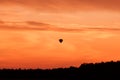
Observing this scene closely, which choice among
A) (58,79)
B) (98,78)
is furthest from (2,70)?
(98,78)

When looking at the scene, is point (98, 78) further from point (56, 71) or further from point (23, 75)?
point (23, 75)

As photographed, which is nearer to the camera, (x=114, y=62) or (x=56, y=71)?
(x=114, y=62)

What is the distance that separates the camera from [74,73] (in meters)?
61.9

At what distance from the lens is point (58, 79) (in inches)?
2347

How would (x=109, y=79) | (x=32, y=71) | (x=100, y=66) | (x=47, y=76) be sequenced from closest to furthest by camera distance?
(x=109, y=79)
(x=100, y=66)
(x=47, y=76)
(x=32, y=71)

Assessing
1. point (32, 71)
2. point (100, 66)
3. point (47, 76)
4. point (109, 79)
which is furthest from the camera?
point (32, 71)

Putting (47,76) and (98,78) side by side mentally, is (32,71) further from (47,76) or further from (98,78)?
(98,78)

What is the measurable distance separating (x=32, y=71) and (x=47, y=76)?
5548mm

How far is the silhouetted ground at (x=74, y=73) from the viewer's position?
189 ft

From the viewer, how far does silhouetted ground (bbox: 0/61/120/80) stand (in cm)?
5750

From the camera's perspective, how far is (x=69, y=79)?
5956 cm

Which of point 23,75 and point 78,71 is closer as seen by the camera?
point 78,71

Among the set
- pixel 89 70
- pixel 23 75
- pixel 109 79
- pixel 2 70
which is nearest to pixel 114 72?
pixel 109 79

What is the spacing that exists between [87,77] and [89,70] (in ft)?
8.15
